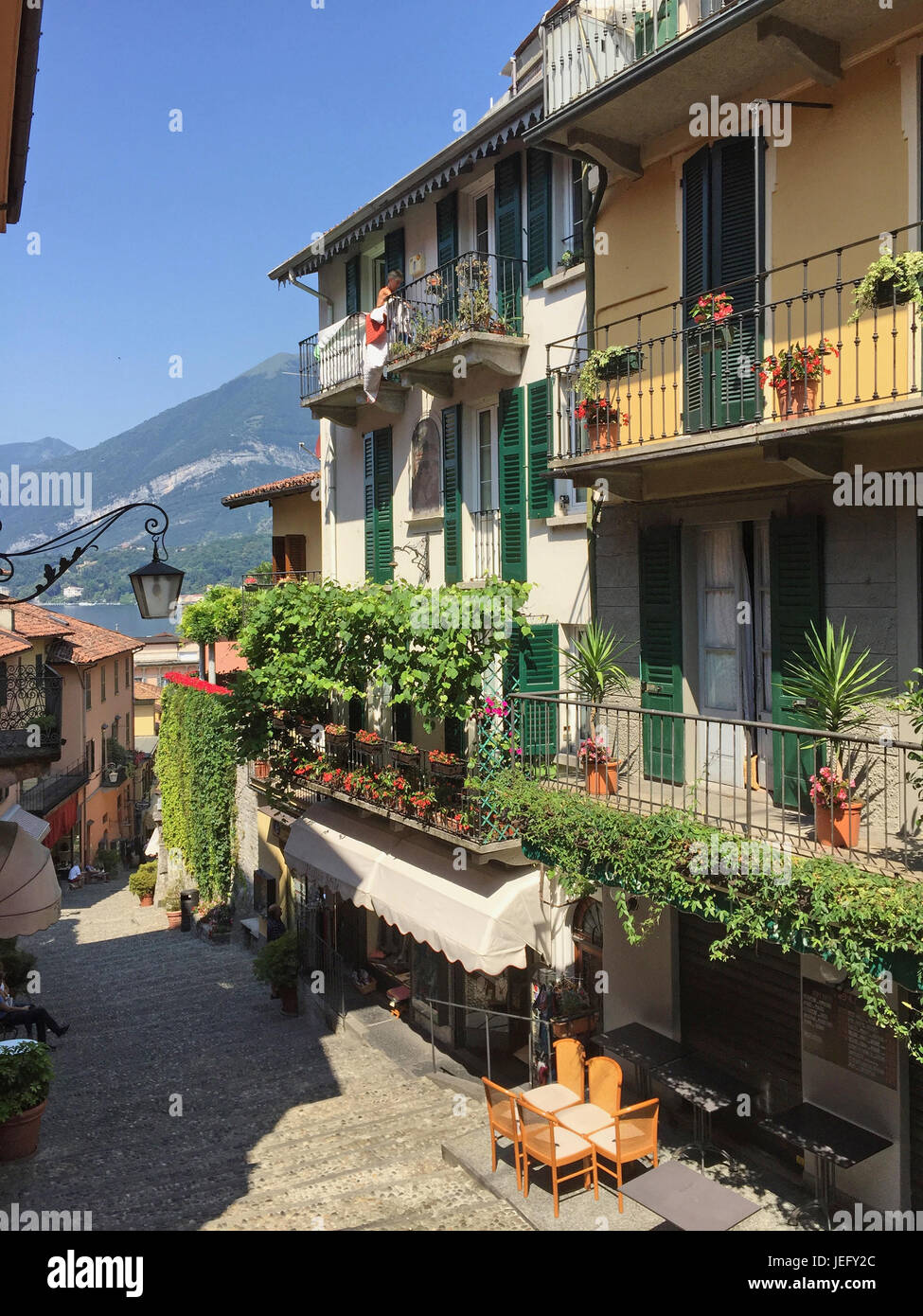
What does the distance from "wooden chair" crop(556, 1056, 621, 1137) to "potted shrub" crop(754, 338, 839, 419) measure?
662 centimetres

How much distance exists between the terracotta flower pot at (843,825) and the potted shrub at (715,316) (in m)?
4.21

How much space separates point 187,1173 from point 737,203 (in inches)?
458

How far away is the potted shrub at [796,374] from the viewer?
8.46 metres

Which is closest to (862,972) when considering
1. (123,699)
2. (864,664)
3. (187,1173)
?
(864,664)

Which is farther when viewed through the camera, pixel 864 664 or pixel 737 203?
pixel 737 203

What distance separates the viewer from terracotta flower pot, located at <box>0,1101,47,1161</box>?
11164 millimetres

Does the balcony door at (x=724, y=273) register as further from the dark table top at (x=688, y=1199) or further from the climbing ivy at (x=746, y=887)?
the dark table top at (x=688, y=1199)

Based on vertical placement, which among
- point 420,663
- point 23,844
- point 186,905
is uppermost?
point 420,663

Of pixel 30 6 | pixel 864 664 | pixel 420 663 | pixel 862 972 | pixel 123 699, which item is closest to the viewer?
pixel 30 6

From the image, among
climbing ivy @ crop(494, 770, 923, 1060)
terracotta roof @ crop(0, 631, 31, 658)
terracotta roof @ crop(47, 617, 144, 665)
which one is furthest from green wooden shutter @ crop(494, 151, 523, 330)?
terracotta roof @ crop(47, 617, 144, 665)

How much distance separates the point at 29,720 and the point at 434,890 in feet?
21.2

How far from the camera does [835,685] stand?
7910 mm

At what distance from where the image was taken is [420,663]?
12.7m
